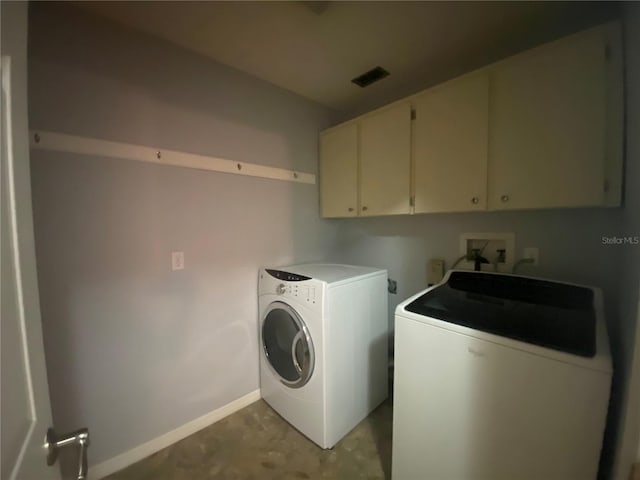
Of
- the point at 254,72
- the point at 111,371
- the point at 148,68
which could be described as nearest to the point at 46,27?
the point at 148,68

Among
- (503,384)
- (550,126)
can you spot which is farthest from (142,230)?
(550,126)

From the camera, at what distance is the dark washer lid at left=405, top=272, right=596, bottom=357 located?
795mm

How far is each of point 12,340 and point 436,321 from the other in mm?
1139

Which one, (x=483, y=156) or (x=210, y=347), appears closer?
(x=483, y=156)

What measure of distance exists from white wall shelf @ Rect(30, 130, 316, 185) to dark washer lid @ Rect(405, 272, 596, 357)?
141cm

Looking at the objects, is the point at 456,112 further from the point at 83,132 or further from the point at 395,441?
the point at 83,132

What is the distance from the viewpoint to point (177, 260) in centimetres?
149

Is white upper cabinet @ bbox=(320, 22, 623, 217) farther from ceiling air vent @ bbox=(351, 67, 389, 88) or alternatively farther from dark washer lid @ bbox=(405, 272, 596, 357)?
dark washer lid @ bbox=(405, 272, 596, 357)

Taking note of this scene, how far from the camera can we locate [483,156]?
1270mm

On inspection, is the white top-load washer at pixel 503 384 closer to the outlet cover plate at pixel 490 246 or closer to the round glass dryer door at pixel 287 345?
the outlet cover plate at pixel 490 246

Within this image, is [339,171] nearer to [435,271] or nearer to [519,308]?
[435,271]

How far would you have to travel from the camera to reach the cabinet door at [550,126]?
1.00 meters

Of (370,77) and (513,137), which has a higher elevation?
(370,77)

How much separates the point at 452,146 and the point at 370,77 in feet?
2.79
